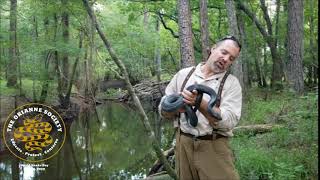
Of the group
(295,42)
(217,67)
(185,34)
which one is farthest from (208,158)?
(295,42)

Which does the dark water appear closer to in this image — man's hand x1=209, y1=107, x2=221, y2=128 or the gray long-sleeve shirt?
the gray long-sleeve shirt

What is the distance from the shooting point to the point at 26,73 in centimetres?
1792

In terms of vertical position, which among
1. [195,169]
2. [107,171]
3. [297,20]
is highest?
[297,20]

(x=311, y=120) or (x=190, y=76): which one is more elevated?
(x=190, y=76)

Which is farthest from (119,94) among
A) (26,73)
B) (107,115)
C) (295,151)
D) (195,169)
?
(195,169)

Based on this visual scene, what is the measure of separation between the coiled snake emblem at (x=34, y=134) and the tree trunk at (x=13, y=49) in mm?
6504

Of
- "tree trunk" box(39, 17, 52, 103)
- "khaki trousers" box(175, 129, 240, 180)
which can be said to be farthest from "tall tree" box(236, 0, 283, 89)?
"khaki trousers" box(175, 129, 240, 180)

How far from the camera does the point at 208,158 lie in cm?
322

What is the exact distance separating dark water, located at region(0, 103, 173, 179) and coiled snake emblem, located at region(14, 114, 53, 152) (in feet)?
1.85

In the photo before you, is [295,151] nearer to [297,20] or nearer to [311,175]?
[311,175]

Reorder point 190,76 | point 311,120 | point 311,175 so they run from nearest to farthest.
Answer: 1. point 190,76
2. point 311,175
3. point 311,120

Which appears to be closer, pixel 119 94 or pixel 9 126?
pixel 9 126

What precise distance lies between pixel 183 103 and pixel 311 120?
11.3ft

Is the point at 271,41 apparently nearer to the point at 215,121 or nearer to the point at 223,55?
the point at 223,55
